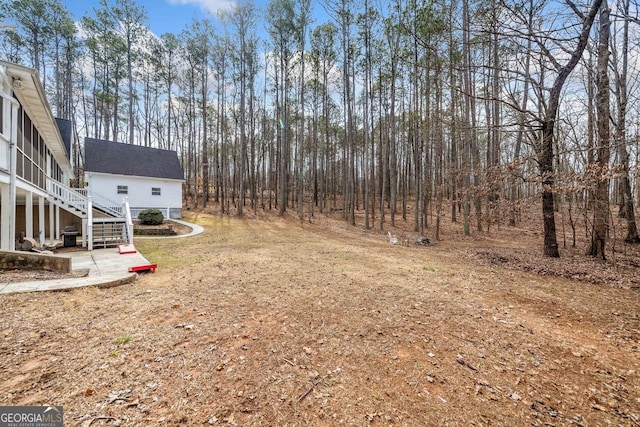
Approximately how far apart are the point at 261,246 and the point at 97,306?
6225 mm

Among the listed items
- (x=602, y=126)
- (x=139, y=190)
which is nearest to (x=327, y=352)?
(x=602, y=126)

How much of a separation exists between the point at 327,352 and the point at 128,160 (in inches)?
845

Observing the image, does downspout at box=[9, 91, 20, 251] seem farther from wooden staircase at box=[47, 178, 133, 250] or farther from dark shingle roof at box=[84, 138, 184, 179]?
dark shingle roof at box=[84, 138, 184, 179]

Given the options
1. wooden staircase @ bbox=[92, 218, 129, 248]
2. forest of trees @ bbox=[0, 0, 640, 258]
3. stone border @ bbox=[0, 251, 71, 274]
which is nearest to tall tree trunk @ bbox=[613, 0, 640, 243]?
forest of trees @ bbox=[0, 0, 640, 258]

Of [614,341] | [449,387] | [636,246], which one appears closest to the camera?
[449,387]

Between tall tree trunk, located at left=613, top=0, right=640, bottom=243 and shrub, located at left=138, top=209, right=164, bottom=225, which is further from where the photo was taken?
shrub, located at left=138, top=209, right=164, bottom=225

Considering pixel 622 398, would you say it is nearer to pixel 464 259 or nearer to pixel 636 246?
pixel 464 259

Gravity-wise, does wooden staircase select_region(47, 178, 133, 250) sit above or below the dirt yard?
above

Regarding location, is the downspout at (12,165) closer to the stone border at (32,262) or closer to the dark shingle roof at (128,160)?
the stone border at (32,262)

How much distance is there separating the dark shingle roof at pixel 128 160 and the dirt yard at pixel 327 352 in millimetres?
16345

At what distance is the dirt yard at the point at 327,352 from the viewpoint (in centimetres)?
209

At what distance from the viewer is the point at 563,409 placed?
215cm

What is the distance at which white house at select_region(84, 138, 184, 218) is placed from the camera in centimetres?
1712

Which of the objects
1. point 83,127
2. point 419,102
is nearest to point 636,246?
point 419,102
